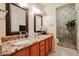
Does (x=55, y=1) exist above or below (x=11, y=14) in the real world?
above

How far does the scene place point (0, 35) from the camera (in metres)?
1.90

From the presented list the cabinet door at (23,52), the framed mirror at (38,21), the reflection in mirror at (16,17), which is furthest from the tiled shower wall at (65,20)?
the reflection in mirror at (16,17)

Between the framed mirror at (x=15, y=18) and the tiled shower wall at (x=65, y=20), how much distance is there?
0.72m

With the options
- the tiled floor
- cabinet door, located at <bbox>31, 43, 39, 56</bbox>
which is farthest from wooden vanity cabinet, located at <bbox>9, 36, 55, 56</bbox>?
the tiled floor

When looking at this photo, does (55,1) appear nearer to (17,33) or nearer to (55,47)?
(55,47)

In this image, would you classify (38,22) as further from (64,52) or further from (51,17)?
(64,52)

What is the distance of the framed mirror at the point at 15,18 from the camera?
2096 mm

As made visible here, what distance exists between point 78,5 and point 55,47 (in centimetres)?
76

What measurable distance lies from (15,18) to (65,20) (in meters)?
0.89

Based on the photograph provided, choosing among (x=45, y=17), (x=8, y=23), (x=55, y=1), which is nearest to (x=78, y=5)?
(x=55, y=1)

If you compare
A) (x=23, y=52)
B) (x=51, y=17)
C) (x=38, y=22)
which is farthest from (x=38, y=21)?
(x=23, y=52)

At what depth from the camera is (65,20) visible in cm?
188

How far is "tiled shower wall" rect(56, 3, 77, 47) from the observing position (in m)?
1.87

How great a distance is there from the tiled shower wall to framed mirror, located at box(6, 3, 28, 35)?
72 cm
